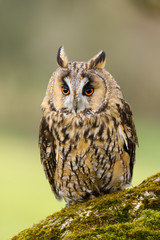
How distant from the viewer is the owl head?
8.20 ft

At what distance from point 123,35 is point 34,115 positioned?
368cm

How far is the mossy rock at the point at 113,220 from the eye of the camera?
1.61 metres

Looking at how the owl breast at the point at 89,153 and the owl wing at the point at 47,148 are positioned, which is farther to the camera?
the owl wing at the point at 47,148

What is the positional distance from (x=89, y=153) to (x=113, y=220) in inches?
33.0

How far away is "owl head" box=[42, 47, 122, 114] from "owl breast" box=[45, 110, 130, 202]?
78 mm

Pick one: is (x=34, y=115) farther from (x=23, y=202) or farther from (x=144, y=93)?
(x=23, y=202)

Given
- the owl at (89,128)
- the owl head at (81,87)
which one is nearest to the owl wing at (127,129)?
the owl at (89,128)

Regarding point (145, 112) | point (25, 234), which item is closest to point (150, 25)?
point (145, 112)

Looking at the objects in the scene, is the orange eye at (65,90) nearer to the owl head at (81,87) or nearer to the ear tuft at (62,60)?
the owl head at (81,87)

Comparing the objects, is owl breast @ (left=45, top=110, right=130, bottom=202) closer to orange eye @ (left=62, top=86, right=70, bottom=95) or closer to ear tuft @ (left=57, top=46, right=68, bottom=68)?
orange eye @ (left=62, top=86, right=70, bottom=95)

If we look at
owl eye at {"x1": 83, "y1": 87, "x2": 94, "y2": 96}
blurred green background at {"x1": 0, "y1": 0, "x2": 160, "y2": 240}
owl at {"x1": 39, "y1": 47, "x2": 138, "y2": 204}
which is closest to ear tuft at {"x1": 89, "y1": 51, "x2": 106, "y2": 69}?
owl at {"x1": 39, "y1": 47, "x2": 138, "y2": 204}

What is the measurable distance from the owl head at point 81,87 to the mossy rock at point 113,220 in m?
0.71

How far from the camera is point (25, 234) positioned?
202 cm

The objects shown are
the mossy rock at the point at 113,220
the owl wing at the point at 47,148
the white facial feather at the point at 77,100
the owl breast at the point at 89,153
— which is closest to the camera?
the mossy rock at the point at 113,220
